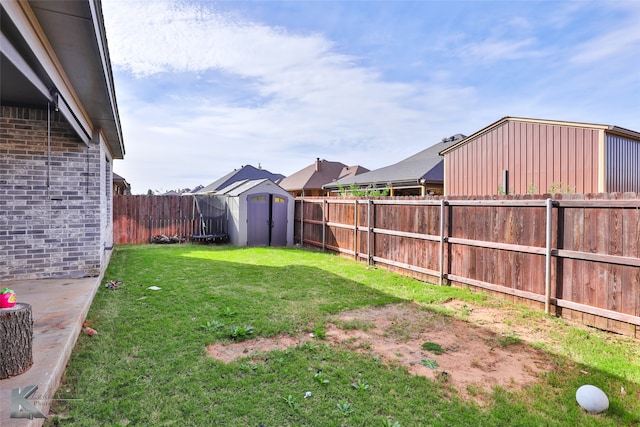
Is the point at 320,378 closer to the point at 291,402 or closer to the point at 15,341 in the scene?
the point at 291,402

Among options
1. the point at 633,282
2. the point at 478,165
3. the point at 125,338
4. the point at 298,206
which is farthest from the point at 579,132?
the point at 125,338

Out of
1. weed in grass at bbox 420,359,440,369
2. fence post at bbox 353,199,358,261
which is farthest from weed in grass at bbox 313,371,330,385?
fence post at bbox 353,199,358,261

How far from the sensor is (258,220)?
11977 millimetres

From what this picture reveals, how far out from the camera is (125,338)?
3637 millimetres

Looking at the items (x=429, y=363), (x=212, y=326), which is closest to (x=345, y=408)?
(x=429, y=363)

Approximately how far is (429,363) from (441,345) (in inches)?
21.0

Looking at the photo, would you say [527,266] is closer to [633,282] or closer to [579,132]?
[633,282]

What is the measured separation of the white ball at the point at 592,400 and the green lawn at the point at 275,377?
0.06m

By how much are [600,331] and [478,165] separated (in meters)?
9.59

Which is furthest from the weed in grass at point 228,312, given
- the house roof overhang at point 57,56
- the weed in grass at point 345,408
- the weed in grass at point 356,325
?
the house roof overhang at point 57,56

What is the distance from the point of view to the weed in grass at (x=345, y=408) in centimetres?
240

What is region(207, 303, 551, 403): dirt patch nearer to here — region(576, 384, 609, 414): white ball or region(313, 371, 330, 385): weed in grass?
region(576, 384, 609, 414): white ball

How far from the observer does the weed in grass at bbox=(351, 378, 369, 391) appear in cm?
273

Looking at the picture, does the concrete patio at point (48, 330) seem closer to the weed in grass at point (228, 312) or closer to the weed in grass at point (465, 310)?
the weed in grass at point (228, 312)
